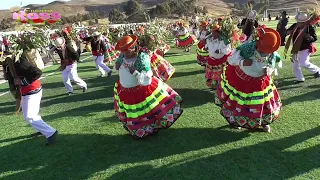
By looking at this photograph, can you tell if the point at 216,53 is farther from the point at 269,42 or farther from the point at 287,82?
the point at 269,42

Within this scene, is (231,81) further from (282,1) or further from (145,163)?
(282,1)

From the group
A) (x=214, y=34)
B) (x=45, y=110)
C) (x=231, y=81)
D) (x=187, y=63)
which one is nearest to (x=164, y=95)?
(x=231, y=81)

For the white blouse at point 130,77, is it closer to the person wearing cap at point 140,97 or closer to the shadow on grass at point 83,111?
the person wearing cap at point 140,97

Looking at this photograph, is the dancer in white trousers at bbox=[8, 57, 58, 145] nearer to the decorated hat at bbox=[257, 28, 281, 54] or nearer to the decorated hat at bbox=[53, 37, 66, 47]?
the decorated hat at bbox=[53, 37, 66, 47]

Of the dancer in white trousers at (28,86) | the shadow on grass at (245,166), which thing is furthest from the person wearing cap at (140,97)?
the dancer in white trousers at (28,86)

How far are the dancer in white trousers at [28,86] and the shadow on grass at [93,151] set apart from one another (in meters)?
0.50

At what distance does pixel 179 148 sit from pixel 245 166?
1.10 meters

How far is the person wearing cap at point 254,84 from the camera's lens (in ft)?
15.5

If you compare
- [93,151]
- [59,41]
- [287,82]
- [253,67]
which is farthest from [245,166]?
[59,41]

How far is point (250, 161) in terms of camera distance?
4.45m

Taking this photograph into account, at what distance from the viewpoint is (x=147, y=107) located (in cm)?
512

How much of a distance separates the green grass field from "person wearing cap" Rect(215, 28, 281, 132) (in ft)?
1.25

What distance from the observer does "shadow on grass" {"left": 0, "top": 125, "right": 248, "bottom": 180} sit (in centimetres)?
471

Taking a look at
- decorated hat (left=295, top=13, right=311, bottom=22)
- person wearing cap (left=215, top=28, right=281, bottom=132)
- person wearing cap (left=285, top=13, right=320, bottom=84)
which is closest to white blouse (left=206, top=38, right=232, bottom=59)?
person wearing cap (left=285, top=13, right=320, bottom=84)
